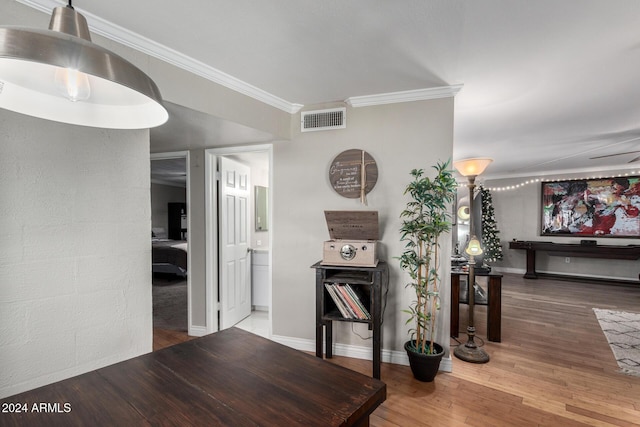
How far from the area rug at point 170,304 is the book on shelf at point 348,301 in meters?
2.06

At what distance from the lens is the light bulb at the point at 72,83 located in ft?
2.94

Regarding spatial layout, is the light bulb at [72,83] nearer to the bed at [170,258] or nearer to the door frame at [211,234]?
the door frame at [211,234]

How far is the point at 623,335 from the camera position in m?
3.48

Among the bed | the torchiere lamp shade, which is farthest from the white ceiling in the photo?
the bed

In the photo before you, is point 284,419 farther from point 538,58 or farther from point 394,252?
point 538,58

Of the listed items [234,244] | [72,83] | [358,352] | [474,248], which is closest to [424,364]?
[358,352]

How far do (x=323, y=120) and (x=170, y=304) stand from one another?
138 inches

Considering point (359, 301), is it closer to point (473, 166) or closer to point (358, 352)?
point (358, 352)

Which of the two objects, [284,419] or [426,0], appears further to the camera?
[426,0]

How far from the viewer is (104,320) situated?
1681 mm

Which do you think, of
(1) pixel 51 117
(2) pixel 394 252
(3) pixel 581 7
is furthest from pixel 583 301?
(1) pixel 51 117

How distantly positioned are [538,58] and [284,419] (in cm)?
248

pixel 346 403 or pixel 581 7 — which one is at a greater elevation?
pixel 581 7

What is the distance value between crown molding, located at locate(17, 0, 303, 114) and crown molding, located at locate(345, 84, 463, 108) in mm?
687
